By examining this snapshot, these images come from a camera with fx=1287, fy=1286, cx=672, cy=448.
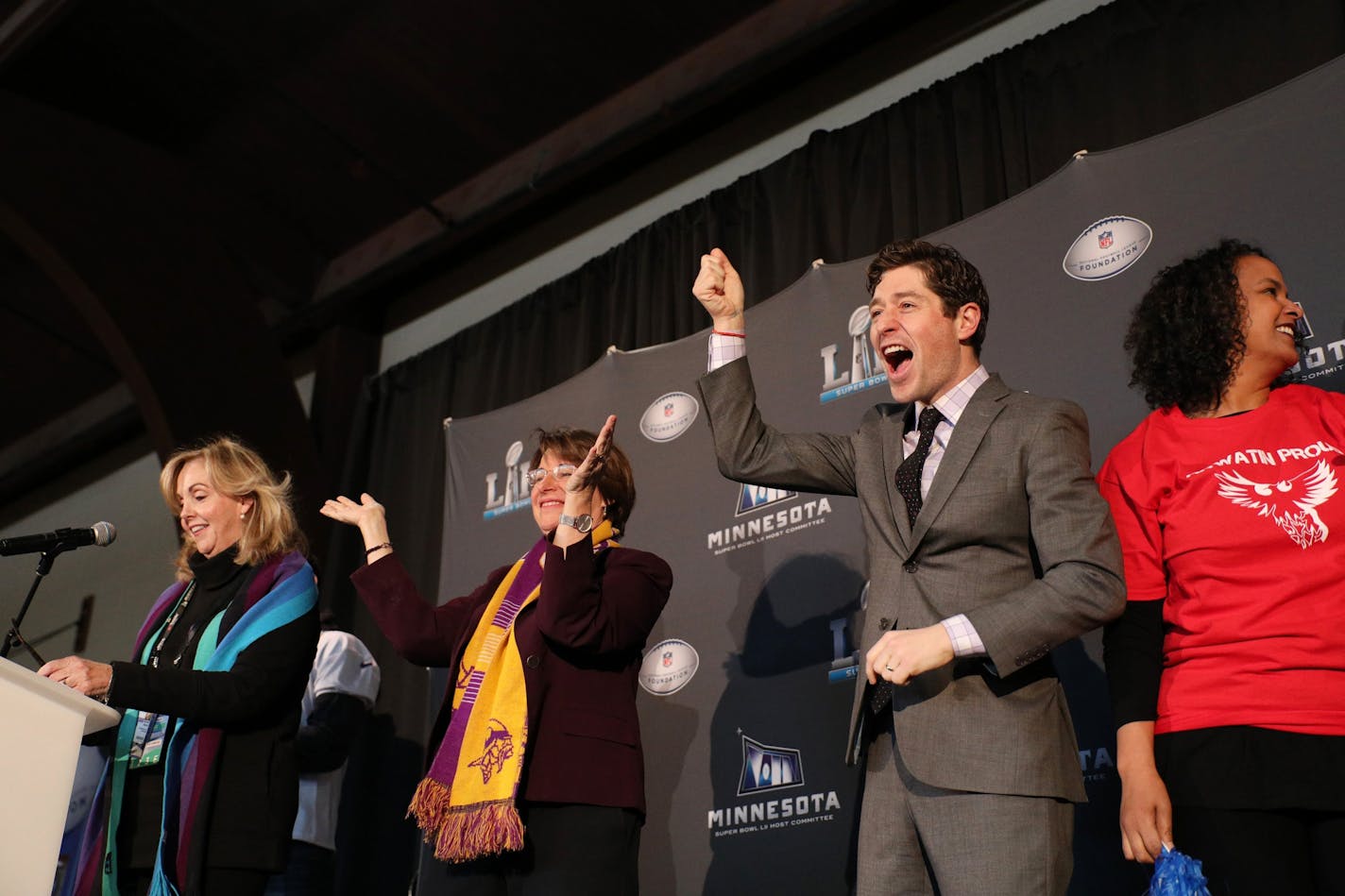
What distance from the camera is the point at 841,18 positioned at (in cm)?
414

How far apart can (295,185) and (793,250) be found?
258cm

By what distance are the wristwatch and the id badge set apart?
855mm

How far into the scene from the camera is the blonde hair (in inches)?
A: 104

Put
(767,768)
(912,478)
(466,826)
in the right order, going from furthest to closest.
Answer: (767,768) → (466,826) → (912,478)

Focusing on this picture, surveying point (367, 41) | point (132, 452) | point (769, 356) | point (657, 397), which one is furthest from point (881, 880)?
point (132, 452)

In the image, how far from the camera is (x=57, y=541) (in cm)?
253

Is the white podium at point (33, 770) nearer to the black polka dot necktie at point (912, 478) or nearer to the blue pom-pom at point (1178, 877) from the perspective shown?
the black polka dot necktie at point (912, 478)

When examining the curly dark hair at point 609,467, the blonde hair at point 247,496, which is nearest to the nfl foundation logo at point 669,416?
the curly dark hair at point 609,467

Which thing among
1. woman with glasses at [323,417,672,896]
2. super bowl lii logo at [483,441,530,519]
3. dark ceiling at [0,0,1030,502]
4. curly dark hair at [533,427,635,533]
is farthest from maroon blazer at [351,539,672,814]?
dark ceiling at [0,0,1030,502]

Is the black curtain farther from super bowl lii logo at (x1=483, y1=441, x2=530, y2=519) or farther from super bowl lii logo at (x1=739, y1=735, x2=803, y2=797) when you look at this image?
super bowl lii logo at (x1=739, y1=735, x2=803, y2=797)

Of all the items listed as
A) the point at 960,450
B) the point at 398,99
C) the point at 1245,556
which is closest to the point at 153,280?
the point at 398,99

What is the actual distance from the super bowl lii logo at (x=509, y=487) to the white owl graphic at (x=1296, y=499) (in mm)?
2105

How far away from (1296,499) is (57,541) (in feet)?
7.28

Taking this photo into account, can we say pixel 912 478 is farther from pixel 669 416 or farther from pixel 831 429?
pixel 669 416
